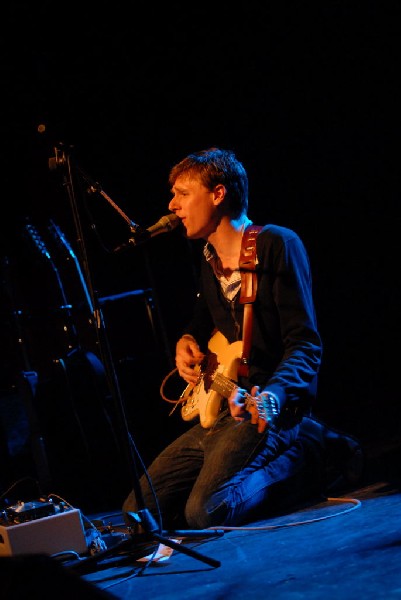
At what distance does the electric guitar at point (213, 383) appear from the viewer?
137 inches

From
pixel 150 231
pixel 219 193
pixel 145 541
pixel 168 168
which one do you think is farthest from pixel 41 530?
pixel 168 168

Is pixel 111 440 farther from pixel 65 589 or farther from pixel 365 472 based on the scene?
pixel 65 589

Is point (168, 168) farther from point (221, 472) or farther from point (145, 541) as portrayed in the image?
point (145, 541)

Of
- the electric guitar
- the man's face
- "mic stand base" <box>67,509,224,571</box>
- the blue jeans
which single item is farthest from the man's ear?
"mic stand base" <box>67,509,224,571</box>

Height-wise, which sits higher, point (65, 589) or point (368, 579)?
point (65, 589)

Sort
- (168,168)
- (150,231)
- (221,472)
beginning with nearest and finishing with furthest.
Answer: (150,231) < (221,472) < (168,168)

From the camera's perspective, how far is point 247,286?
11.8ft

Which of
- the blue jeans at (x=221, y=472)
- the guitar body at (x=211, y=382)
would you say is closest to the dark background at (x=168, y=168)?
the blue jeans at (x=221, y=472)

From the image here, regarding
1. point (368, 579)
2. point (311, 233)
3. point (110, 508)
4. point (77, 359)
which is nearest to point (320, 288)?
point (311, 233)

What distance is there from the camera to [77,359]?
497 centimetres

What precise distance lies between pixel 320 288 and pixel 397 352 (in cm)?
81

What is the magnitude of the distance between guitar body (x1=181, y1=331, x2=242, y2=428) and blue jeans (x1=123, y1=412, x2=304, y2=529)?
138 mm

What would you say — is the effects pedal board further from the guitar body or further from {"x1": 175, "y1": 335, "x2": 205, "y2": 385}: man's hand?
{"x1": 175, "y1": 335, "x2": 205, "y2": 385}: man's hand

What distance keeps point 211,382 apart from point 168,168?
9.15 feet
